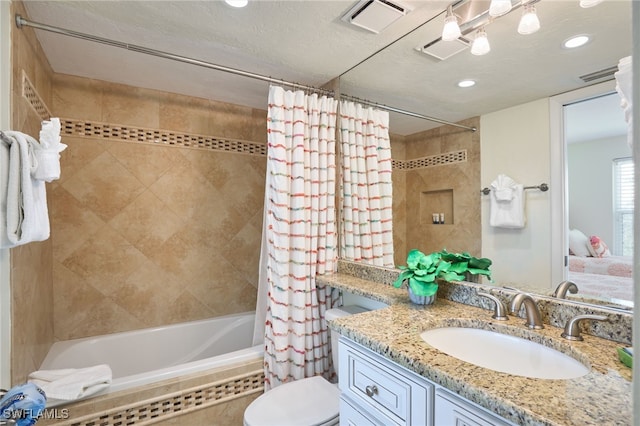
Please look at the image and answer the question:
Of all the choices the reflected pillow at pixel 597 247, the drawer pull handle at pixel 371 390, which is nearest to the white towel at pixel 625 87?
the reflected pillow at pixel 597 247

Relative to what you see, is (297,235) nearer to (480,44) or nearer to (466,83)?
(466,83)

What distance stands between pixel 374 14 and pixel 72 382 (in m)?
2.34

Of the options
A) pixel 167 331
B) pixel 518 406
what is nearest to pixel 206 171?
pixel 167 331

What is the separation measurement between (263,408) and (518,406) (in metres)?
1.13

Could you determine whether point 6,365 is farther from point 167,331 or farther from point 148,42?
point 148,42

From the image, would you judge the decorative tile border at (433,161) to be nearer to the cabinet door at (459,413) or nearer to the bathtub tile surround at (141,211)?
the cabinet door at (459,413)

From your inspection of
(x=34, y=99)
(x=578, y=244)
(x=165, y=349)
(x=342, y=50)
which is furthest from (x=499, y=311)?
(x=34, y=99)

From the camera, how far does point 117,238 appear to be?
87.5 inches

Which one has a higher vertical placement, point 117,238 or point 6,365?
point 117,238

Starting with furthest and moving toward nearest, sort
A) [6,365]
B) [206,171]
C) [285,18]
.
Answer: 1. [206,171]
2. [285,18]
3. [6,365]

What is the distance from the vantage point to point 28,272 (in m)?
1.50

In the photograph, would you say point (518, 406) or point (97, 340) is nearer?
point (518, 406)

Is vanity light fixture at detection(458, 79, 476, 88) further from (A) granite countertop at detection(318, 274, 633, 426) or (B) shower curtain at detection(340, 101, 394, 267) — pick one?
(A) granite countertop at detection(318, 274, 633, 426)

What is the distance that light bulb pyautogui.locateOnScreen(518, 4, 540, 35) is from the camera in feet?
3.69
